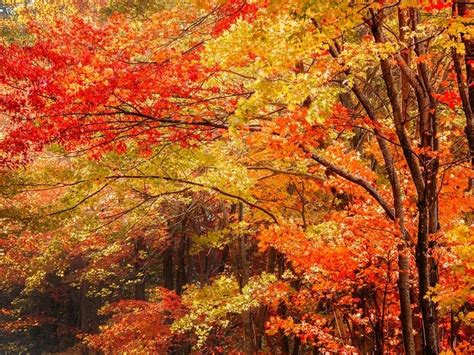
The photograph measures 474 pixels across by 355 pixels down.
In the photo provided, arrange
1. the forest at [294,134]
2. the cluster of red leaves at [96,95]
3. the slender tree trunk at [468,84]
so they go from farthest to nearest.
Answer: the cluster of red leaves at [96,95]
the forest at [294,134]
the slender tree trunk at [468,84]

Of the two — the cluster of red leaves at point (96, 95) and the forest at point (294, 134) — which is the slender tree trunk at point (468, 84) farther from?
the cluster of red leaves at point (96, 95)

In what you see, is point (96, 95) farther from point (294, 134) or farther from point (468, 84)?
point (468, 84)

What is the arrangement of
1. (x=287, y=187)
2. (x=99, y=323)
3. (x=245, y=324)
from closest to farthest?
(x=245, y=324) → (x=287, y=187) → (x=99, y=323)

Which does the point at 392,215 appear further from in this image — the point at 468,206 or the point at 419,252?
the point at 468,206

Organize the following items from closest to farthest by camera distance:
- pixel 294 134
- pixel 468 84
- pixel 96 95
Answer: pixel 468 84 < pixel 294 134 < pixel 96 95

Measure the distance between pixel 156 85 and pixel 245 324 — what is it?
8.83 metres

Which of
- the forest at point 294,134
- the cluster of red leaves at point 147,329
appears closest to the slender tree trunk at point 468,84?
the forest at point 294,134

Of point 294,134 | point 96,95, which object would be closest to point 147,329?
point 96,95

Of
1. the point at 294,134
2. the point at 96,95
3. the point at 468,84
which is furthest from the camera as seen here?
the point at 96,95

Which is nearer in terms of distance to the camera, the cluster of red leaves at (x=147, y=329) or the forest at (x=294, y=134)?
the forest at (x=294, y=134)

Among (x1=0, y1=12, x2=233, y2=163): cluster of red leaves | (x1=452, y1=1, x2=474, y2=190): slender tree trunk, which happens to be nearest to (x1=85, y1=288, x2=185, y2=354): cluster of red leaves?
(x1=0, y1=12, x2=233, y2=163): cluster of red leaves

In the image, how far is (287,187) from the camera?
16109mm

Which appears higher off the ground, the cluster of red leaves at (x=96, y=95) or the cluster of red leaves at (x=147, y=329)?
the cluster of red leaves at (x=96, y=95)

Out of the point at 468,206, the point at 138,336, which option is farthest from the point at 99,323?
the point at 468,206
